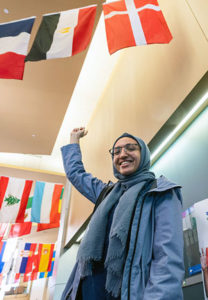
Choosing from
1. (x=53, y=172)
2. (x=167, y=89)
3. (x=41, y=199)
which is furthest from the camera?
(x=53, y=172)

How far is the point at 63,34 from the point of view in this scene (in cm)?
202

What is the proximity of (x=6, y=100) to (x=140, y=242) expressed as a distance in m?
3.58

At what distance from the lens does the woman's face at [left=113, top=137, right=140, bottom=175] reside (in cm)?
119

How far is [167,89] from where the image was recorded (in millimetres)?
1833

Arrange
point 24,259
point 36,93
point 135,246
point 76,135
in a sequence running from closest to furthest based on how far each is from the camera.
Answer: point 135,246 → point 76,135 → point 36,93 → point 24,259

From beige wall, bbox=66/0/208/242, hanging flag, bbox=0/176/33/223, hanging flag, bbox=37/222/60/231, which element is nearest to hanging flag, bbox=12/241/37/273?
hanging flag, bbox=37/222/60/231

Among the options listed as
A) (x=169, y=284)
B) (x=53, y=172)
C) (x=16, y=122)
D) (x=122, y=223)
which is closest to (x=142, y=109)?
(x=122, y=223)

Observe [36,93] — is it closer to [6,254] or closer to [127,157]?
[127,157]

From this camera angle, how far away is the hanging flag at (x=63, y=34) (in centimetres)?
196

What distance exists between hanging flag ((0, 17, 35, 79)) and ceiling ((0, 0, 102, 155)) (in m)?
0.60

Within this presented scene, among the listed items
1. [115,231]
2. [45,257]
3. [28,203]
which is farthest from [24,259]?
[115,231]

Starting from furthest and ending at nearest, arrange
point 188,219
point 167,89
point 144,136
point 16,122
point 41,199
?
point 41,199
point 16,122
point 144,136
point 167,89
point 188,219

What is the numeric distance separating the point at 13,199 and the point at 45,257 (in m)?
3.94

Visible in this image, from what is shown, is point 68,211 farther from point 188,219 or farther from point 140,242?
point 140,242
